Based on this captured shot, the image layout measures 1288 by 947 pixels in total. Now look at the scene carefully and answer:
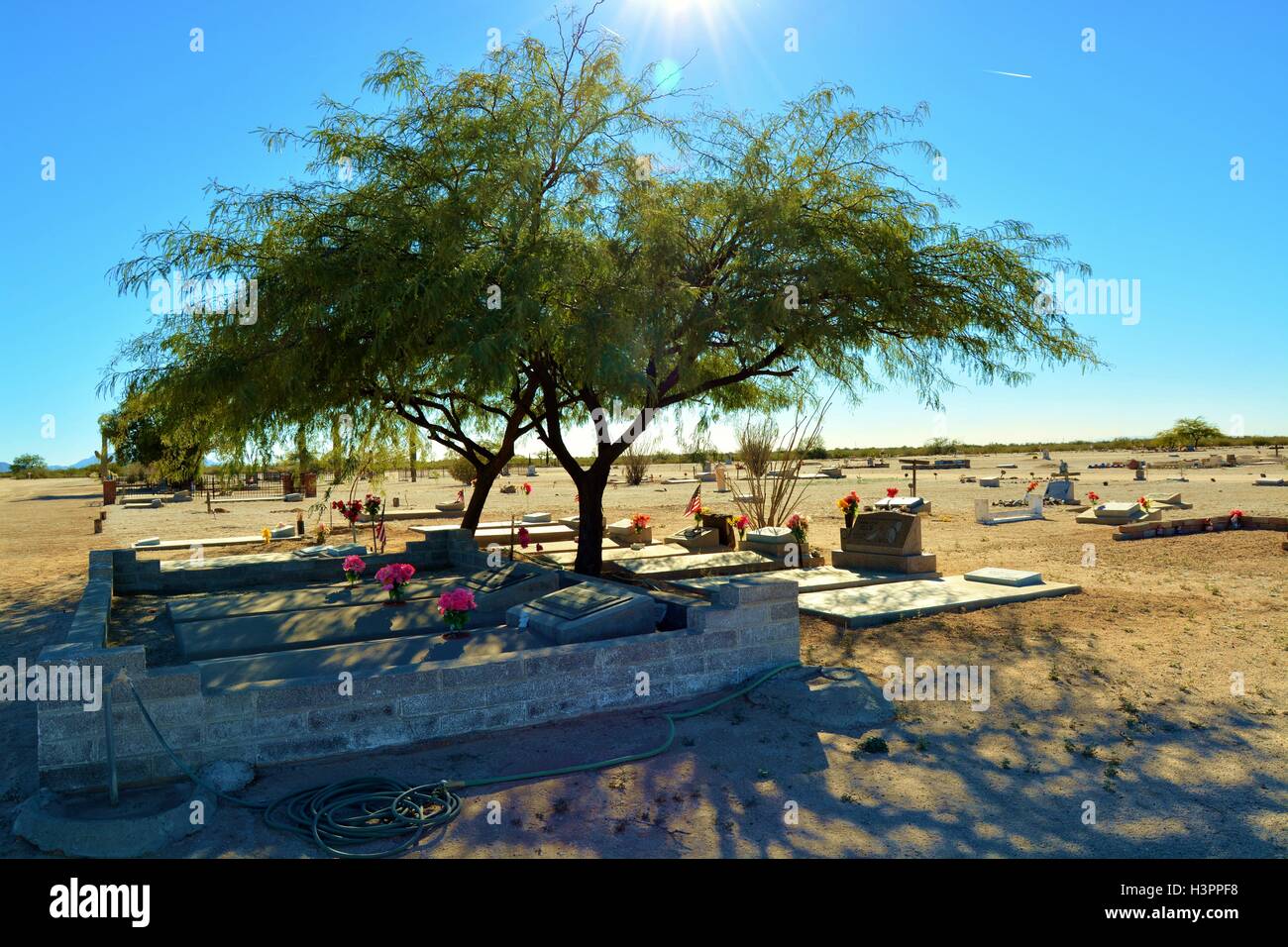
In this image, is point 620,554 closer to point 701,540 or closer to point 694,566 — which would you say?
point 701,540

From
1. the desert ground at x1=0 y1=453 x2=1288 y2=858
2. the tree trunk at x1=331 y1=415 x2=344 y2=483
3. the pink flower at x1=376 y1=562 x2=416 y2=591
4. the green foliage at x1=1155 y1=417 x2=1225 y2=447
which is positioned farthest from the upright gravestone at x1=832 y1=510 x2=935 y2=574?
the green foliage at x1=1155 y1=417 x2=1225 y2=447

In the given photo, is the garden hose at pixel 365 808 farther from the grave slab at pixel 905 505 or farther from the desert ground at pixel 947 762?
the grave slab at pixel 905 505

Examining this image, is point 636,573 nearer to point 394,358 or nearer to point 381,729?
point 394,358

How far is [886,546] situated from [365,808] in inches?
420

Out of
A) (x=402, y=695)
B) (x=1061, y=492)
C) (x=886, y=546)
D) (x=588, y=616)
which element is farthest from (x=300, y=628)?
(x=1061, y=492)

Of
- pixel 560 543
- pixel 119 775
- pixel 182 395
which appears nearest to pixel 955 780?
pixel 119 775

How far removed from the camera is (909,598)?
445 inches

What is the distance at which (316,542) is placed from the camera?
760 inches

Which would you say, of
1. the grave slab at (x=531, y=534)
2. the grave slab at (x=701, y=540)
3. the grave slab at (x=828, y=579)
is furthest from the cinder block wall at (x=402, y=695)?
the grave slab at (x=531, y=534)

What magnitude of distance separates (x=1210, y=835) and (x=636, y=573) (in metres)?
9.10

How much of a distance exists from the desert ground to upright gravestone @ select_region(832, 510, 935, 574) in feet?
9.13

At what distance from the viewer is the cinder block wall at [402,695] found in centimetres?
532

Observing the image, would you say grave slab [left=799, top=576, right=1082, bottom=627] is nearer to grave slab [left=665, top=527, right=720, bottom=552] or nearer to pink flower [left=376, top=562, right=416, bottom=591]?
pink flower [left=376, top=562, right=416, bottom=591]

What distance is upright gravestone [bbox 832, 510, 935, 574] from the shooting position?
1384cm
